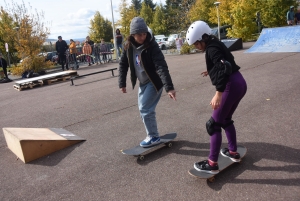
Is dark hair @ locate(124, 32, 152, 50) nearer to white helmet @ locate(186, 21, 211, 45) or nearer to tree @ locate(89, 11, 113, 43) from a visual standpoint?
white helmet @ locate(186, 21, 211, 45)

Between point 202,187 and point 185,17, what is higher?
point 185,17

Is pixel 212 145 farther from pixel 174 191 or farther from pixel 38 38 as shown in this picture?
pixel 38 38

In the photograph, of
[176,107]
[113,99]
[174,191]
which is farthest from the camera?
[113,99]

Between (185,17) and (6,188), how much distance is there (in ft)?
74.8

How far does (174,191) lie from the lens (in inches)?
122

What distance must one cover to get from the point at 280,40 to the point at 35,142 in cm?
Answer: 1342

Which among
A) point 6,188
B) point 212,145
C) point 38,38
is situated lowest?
point 6,188

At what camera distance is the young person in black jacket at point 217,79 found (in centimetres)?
284

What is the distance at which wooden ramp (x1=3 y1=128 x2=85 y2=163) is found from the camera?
4302mm

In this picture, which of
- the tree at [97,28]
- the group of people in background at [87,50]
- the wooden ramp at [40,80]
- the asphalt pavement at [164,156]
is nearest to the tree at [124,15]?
the tree at [97,28]

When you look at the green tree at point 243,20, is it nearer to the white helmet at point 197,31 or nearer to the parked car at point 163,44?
the parked car at point 163,44

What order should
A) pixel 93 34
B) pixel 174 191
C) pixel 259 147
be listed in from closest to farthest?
pixel 174 191 → pixel 259 147 → pixel 93 34

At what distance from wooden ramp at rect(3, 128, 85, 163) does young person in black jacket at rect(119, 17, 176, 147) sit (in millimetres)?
1590

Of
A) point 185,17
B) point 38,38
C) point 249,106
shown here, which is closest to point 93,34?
point 185,17
